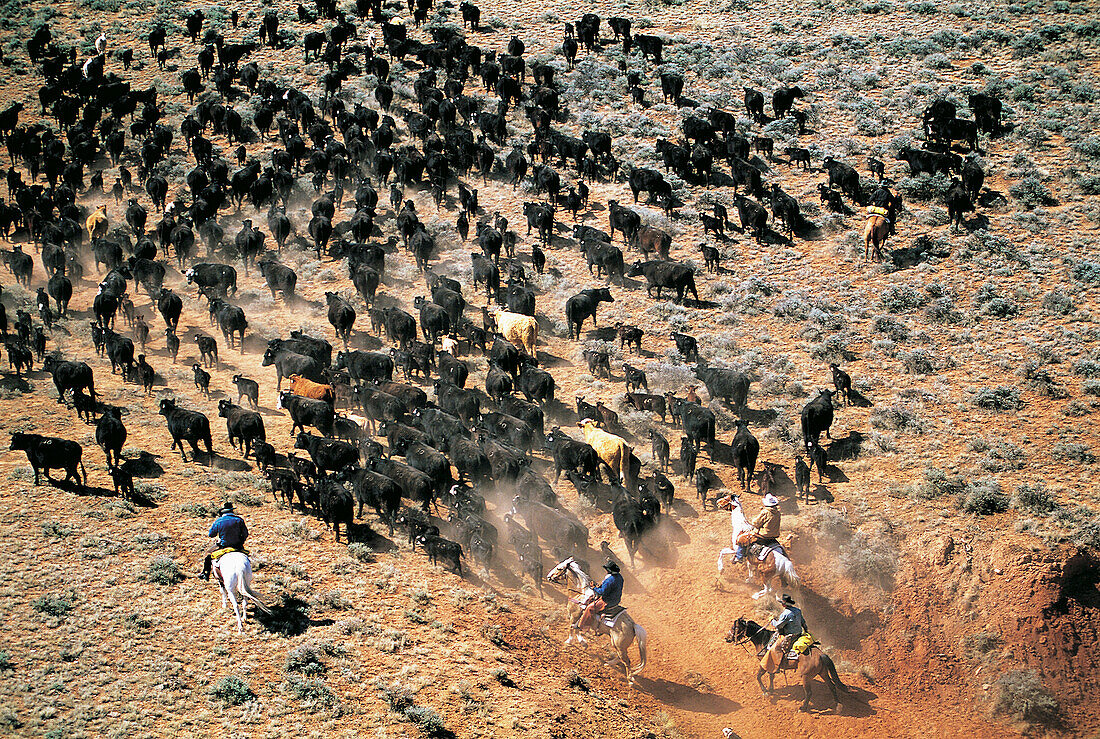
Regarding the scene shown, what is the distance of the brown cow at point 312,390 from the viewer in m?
21.4

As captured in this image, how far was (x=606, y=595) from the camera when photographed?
14.3 m

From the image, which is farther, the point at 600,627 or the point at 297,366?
the point at 297,366

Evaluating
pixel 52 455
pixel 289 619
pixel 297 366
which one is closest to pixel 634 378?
pixel 297 366

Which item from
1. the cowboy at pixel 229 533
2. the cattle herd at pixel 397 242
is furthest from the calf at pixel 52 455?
the cowboy at pixel 229 533

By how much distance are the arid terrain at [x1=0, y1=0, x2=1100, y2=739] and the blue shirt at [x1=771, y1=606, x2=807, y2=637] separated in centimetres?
125

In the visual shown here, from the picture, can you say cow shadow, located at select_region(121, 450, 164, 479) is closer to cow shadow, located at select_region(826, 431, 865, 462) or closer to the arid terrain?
the arid terrain

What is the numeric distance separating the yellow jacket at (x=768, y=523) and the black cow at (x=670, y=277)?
11433 millimetres

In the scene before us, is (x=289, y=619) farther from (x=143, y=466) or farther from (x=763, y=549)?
(x=763, y=549)

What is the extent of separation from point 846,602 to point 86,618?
42.8ft

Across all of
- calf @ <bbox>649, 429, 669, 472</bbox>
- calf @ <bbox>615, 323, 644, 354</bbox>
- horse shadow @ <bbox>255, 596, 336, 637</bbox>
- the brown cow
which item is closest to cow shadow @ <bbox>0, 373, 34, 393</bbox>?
the brown cow

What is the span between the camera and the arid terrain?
13188mm

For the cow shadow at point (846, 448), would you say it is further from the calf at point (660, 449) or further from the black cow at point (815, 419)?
the calf at point (660, 449)

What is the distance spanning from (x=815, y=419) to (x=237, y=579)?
498 inches

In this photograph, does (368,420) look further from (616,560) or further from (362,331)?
(616,560)
